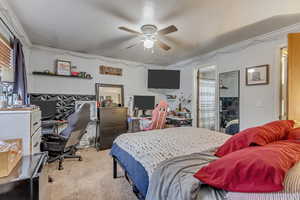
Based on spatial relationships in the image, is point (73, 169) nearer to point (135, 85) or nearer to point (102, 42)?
point (102, 42)

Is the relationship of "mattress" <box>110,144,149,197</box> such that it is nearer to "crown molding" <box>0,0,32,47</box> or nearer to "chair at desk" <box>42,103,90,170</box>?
"chair at desk" <box>42,103,90,170</box>

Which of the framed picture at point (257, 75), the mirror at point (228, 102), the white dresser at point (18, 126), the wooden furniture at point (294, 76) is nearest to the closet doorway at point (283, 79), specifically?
the framed picture at point (257, 75)

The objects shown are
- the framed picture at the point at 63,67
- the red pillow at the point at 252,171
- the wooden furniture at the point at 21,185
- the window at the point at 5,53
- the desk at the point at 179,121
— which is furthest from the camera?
the desk at the point at 179,121

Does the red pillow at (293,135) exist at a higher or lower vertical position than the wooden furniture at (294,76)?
lower

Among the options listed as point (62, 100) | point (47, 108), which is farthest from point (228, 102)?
point (47, 108)

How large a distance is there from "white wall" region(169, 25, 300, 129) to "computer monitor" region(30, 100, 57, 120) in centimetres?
397

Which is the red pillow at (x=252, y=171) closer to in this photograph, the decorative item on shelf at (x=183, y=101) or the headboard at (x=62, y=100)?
the decorative item on shelf at (x=183, y=101)

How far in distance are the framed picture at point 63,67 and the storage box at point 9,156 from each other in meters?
2.81

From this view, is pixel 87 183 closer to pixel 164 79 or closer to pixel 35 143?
pixel 35 143

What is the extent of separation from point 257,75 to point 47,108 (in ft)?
14.5

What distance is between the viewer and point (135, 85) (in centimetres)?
485

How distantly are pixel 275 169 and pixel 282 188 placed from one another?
76 mm

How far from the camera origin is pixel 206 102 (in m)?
4.72

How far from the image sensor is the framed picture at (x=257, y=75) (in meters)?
2.76
